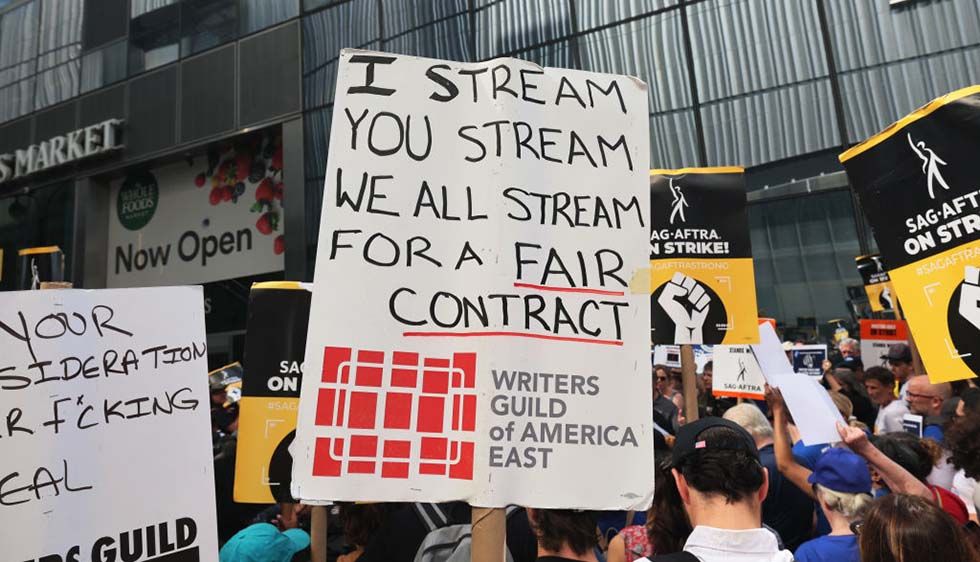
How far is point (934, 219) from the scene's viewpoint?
314 centimetres

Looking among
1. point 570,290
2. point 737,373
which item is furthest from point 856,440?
point 737,373

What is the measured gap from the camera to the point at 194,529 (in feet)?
8.02

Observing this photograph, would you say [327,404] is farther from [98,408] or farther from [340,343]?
[98,408]

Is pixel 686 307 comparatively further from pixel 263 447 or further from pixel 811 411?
pixel 263 447

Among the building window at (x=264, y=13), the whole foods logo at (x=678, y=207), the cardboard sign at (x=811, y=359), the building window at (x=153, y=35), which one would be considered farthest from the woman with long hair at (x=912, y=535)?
the building window at (x=153, y=35)

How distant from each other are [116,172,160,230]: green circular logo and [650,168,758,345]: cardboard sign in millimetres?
14819

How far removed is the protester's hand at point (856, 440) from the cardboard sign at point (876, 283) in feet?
18.1

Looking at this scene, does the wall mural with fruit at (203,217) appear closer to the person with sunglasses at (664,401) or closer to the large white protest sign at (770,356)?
the person with sunglasses at (664,401)

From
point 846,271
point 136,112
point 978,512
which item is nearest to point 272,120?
point 136,112

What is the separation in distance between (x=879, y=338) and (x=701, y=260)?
122 inches

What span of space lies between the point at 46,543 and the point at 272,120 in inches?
513

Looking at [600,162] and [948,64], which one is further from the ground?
[948,64]

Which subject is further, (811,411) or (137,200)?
(137,200)

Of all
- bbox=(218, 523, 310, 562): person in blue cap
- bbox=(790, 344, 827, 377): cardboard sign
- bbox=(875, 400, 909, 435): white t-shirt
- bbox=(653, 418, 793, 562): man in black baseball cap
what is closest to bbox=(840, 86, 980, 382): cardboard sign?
bbox=(653, 418, 793, 562): man in black baseball cap
